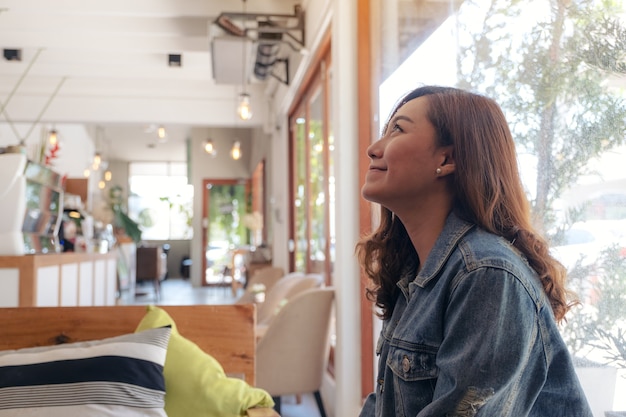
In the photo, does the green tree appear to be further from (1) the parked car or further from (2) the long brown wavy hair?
(2) the long brown wavy hair

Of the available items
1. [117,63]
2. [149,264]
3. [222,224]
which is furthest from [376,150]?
[222,224]

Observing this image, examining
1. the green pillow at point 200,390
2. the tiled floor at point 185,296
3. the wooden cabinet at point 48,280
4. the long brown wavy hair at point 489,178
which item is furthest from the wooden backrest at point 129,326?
the tiled floor at point 185,296

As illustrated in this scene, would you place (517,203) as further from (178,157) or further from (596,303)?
(178,157)

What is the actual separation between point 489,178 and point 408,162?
0.15 meters

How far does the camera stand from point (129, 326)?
209 cm

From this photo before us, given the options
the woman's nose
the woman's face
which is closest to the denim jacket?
the woman's face

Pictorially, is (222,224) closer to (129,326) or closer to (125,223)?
(125,223)

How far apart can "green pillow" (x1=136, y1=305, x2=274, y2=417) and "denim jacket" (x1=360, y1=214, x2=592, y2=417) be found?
0.84 metres

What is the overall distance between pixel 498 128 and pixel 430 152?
0.13 m

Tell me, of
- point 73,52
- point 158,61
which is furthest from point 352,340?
point 73,52

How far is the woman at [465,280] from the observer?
35.8 inches

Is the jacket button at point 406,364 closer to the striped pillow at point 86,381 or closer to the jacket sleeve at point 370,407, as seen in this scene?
the jacket sleeve at point 370,407

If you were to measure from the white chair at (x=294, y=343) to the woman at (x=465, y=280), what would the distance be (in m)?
2.18

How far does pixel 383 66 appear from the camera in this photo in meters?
2.85
